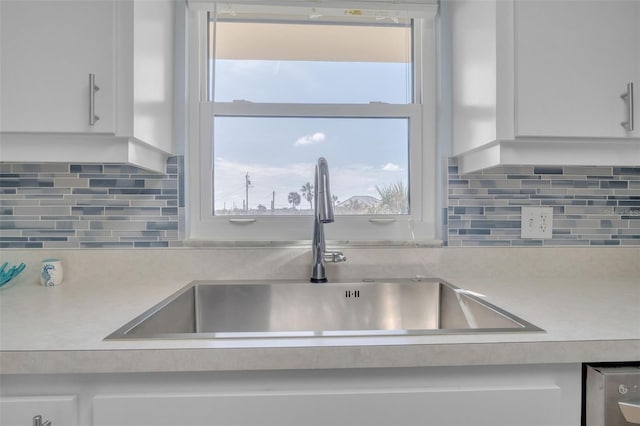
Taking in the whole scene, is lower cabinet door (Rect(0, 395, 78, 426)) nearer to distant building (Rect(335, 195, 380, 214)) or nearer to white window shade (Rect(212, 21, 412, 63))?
distant building (Rect(335, 195, 380, 214))

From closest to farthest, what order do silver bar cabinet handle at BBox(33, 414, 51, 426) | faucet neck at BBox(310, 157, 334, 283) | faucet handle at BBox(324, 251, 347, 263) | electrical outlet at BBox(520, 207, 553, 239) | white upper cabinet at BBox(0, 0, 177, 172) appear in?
silver bar cabinet handle at BBox(33, 414, 51, 426) < white upper cabinet at BBox(0, 0, 177, 172) < faucet neck at BBox(310, 157, 334, 283) < faucet handle at BBox(324, 251, 347, 263) < electrical outlet at BBox(520, 207, 553, 239)

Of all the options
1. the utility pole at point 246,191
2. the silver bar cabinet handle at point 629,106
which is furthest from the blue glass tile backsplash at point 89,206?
the silver bar cabinet handle at point 629,106

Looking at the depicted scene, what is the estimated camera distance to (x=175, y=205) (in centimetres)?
135

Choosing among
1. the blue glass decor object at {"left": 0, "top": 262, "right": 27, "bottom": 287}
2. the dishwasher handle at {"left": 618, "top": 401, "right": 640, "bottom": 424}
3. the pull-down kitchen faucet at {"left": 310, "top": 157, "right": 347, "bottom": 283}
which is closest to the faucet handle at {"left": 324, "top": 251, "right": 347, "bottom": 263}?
the pull-down kitchen faucet at {"left": 310, "top": 157, "right": 347, "bottom": 283}

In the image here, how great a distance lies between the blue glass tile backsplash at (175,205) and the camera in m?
1.31

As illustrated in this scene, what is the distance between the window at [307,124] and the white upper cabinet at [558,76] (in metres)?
0.41

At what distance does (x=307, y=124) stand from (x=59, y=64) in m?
0.82

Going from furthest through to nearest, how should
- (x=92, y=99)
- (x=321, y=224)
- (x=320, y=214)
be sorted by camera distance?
(x=321, y=224) < (x=320, y=214) < (x=92, y=99)

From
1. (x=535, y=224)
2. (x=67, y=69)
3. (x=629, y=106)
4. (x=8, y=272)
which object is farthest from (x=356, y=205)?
(x=8, y=272)

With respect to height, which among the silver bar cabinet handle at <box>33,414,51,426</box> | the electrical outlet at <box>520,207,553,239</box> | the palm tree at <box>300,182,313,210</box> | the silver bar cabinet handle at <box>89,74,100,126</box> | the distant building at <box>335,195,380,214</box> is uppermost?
the silver bar cabinet handle at <box>89,74,100,126</box>

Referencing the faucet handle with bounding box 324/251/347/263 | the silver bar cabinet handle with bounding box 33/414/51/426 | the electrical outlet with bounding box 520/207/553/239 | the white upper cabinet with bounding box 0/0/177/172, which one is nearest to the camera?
the silver bar cabinet handle with bounding box 33/414/51/426

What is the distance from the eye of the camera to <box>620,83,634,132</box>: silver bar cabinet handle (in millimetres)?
1068

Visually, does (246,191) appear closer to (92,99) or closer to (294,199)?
(294,199)

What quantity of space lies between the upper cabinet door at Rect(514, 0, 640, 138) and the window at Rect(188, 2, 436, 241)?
44 cm
